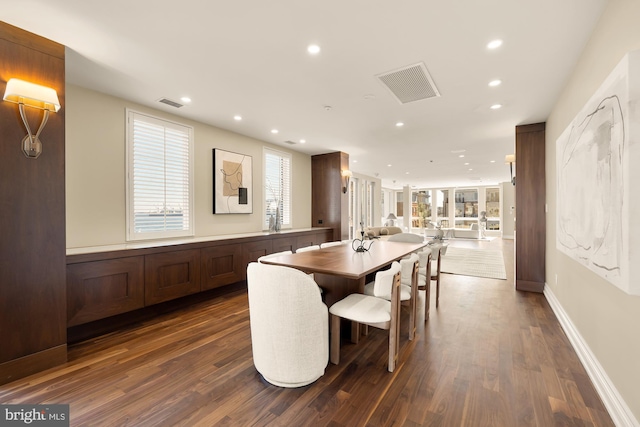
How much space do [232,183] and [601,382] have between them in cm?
486

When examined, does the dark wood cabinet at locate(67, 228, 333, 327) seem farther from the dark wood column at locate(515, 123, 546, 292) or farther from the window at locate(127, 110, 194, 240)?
the dark wood column at locate(515, 123, 546, 292)

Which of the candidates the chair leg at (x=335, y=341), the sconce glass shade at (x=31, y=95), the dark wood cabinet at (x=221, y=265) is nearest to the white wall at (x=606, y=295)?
the chair leg at (x=335, y=341)

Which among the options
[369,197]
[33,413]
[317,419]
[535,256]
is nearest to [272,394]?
[317,419]

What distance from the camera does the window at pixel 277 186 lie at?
5617mm

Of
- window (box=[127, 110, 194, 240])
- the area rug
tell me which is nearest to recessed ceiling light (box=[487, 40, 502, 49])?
window (box=[127, 110, 194, 240])

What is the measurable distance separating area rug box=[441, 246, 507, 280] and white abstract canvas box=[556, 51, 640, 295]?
11.5 ft

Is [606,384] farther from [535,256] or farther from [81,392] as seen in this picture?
[81,392]

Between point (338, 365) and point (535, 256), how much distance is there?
3873 mm

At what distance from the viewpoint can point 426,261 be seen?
324 centimetres

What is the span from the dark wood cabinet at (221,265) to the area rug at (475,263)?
4263mm

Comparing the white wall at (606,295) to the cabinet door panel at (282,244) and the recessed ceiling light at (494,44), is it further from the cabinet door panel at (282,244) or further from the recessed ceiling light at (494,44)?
the cabinet door panel at (282,244)

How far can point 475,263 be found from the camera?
6.75 metres

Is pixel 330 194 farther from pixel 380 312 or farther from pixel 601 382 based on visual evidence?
pixel 601 382

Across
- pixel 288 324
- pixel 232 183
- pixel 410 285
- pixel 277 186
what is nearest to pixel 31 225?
pixel 288 324
